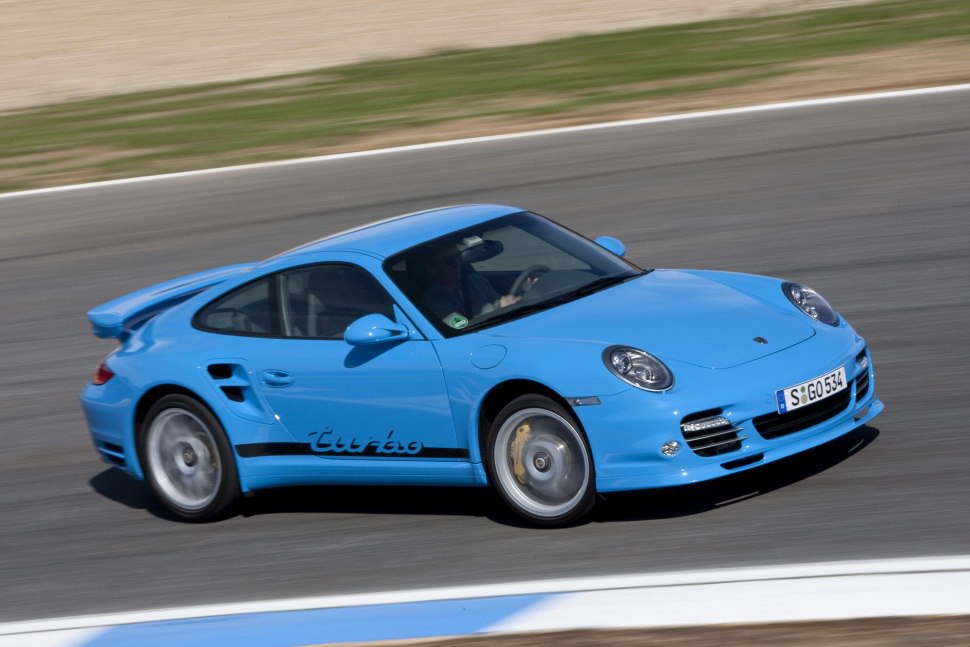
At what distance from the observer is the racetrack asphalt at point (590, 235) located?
18.8 feet

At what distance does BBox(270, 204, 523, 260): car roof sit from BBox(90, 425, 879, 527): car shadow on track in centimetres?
115

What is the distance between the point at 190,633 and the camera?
5375 millimetres

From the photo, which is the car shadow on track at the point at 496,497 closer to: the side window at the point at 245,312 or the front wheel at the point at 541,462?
the front wheel at the point at 541,462

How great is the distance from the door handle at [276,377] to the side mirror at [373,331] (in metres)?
0.48

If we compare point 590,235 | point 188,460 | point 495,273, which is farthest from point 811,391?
point 590,235

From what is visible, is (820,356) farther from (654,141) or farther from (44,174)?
(44,174)

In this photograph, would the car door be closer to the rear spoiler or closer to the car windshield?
the car windshield

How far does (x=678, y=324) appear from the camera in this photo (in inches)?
236

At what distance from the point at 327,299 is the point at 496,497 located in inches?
47.7

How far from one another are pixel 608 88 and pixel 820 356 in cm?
1015

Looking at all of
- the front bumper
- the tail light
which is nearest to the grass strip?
the tail light

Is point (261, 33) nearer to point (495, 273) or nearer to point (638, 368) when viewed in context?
point (495, 273)

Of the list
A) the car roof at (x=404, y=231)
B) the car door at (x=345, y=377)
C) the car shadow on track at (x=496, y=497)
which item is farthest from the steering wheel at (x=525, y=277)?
the car shadow on track at (x=496, y=497)

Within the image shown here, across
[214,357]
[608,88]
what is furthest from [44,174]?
[214,357]
